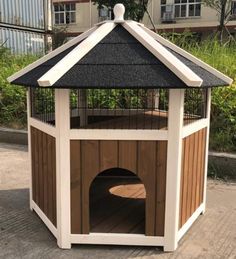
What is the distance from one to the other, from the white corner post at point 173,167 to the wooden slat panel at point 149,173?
13cm

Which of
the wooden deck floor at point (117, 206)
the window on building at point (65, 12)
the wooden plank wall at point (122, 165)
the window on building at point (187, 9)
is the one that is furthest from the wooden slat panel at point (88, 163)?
the window on building at point (65, 12)

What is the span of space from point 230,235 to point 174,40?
21.6ft

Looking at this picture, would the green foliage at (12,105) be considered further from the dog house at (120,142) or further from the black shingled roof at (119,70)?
the black shingled roof at (119,70)

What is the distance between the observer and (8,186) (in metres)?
5.63

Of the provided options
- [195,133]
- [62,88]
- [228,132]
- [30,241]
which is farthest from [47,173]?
[228,132]

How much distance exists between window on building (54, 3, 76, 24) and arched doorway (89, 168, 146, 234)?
3442 cm

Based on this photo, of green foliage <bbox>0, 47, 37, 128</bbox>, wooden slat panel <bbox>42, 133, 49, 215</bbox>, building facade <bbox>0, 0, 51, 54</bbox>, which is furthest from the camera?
building facade <bbox>0, 0, 51, 54</bbox>

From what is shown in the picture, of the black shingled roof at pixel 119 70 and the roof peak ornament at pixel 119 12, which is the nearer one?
the black shingled roof at pixel 119 70

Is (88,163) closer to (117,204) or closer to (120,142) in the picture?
(120,142)

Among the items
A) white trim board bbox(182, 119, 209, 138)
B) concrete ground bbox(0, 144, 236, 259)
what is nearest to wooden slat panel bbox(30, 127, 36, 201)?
concrete ground bbox(0, 144, 236, 259)

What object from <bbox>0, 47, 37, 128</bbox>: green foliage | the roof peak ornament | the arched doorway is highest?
the roof peak ornament

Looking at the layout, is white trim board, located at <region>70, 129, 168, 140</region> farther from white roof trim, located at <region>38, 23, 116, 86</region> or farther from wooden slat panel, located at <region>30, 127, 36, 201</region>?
wooden slat panel, located at <region>30, 127, 36, 201</region>

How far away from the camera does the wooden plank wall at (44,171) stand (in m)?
3.73

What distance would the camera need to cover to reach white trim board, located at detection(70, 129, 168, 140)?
3408mm
